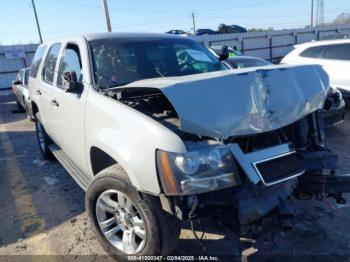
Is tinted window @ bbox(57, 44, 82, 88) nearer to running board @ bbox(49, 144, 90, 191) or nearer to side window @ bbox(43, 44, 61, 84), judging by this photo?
side window @ bbox(43, 44, 61, 84)

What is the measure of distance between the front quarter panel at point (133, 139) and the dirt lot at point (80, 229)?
946 mm

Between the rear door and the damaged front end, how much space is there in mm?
631

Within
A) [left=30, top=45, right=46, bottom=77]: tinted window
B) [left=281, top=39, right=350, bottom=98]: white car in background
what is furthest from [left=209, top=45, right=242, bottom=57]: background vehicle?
[left=30, top=45, right=46, bottom=77]: tinted window

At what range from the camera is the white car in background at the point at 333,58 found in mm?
8287

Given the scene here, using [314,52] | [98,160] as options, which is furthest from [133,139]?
[314,52]

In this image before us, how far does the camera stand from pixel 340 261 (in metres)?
2.96

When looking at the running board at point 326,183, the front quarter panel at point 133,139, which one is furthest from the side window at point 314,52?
the front quarter panel at point 133,139

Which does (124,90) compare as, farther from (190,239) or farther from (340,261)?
(340,261)

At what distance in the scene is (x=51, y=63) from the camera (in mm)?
4887

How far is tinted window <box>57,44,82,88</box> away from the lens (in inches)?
151

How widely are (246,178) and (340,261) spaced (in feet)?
4.13

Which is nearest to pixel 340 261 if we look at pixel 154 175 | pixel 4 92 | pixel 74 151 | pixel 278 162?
pixel 278 162

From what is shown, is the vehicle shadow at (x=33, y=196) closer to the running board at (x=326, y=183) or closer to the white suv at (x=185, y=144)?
the white suv at (x=185, y=144)

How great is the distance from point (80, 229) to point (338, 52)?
7645 mm
